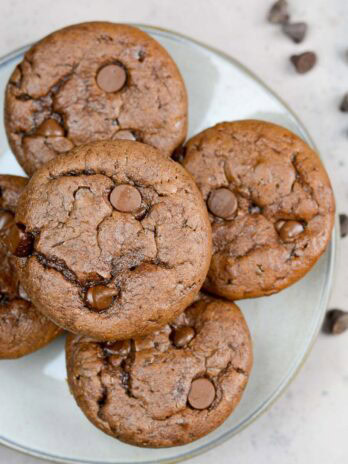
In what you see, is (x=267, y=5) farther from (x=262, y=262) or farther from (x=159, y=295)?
(x=159, y=295)

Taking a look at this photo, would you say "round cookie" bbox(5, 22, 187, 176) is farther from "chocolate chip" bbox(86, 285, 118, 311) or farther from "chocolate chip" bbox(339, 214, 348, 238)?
"chocolate chip" bbox(339, 214, 348, 238)

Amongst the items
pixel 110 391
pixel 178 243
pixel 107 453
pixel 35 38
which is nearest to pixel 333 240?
pixel 178 243

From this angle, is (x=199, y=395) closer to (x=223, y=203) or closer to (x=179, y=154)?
(x=223, y=203)

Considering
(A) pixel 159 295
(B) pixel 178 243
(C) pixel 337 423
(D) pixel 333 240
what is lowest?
(C) pixel 337 423

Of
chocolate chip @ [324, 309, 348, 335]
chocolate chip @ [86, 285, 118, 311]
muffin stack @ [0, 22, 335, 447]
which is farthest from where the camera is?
chocolate chip @ [324, 309, 348, 335]

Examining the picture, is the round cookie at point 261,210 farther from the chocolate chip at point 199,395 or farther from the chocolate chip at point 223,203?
the chocolate chip at point 199,395

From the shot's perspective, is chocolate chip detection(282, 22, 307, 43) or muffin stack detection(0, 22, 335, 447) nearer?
muffin stack detection(0, 22, 335, 447)

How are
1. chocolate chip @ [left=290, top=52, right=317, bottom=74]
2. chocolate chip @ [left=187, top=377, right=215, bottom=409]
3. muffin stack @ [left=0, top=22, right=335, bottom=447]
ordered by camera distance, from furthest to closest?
chocolate chip @ [left=290, top=52, right=317, bottom=74]
chocolate chip @ [left=187, top=377, right=215, bottom=409]
muffin stack @ [left=0, top=22, right=335, bottom=447]

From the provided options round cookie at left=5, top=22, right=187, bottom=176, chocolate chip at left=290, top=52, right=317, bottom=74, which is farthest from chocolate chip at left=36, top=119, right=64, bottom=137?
chocolate chip at left=290, top=52, right=317, bottom=74
